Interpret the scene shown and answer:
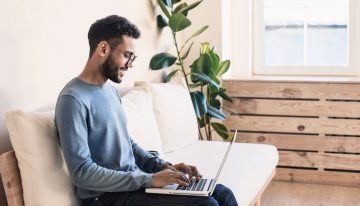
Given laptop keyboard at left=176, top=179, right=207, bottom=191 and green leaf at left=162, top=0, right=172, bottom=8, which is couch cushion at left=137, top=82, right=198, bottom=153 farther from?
laptop keyboard at left=176, top=179, right=207, bottom=191

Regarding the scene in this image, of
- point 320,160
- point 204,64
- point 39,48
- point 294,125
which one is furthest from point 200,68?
point 39,48

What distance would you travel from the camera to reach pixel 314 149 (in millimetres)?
3762

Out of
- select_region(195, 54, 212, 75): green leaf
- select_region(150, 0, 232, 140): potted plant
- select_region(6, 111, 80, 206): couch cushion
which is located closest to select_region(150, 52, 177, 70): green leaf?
select_region(150, 0, 232, 140): potted plant

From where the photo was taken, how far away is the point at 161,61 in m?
3.45

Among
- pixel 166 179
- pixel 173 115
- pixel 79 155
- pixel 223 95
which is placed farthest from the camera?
pixel 223 95

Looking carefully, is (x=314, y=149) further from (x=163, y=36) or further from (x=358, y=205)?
(x=163, y=36)

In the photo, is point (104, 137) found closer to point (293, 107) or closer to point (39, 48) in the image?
point (39, 48)

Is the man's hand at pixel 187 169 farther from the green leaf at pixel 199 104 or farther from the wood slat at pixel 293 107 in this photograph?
the wood slat at pixel 293 107

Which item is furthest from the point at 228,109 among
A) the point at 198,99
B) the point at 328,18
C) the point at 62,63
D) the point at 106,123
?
the point at 106,123

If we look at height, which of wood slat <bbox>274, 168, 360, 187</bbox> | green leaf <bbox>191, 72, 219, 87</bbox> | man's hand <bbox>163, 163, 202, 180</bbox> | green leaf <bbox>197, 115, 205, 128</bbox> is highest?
green leaf <bbox>191, 72, 219, 87</bbox>

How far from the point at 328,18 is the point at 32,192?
262 cm

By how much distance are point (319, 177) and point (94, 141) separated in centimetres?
212

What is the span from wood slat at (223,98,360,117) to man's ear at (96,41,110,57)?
1.87 m

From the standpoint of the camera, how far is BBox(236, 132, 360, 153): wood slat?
3678mm
